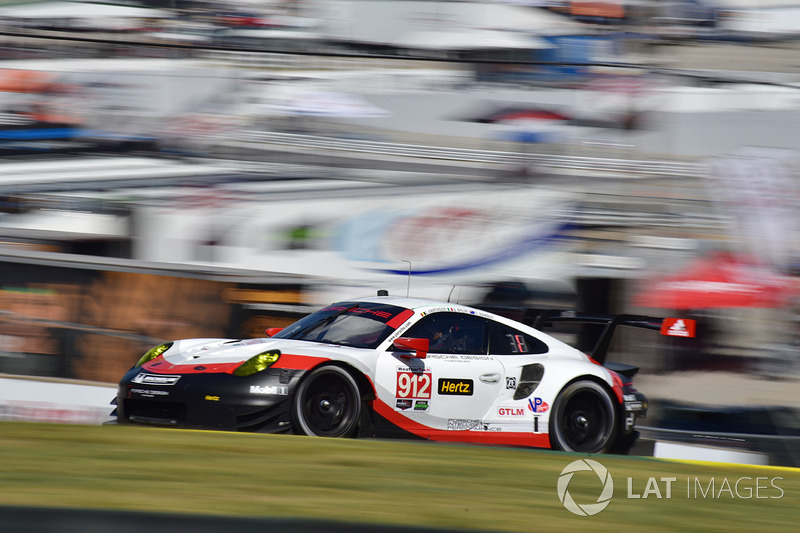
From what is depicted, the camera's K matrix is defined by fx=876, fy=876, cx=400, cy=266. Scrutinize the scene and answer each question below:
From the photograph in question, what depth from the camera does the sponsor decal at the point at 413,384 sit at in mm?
6297

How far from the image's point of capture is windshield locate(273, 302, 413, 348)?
258 inches

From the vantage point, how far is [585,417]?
698cm

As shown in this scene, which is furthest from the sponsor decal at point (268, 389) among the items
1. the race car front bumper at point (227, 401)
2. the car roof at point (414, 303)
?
the car roof at point (414, 303)

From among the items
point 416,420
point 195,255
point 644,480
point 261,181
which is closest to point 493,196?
point 261,181

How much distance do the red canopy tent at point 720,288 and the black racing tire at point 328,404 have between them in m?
6.50

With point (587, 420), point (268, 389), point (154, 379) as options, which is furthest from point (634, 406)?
point (154, 379)

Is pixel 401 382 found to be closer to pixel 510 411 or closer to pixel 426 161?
pixel 510 411

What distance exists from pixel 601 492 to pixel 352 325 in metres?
2.64

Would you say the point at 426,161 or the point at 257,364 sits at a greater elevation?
the point at 426,161

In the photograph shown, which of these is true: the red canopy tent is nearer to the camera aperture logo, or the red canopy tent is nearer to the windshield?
the windshield

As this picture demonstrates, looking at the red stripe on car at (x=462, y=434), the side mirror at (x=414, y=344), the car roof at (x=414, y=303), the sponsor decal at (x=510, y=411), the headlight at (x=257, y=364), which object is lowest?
the red stripe on car at (x=462, y=434)

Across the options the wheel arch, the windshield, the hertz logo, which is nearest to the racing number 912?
the hertz logo

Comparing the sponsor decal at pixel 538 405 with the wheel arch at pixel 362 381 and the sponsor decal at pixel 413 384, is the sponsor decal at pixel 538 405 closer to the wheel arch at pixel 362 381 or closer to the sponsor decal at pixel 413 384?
the sponsor decal at pixel 413 384

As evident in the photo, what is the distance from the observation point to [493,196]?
12828mm
